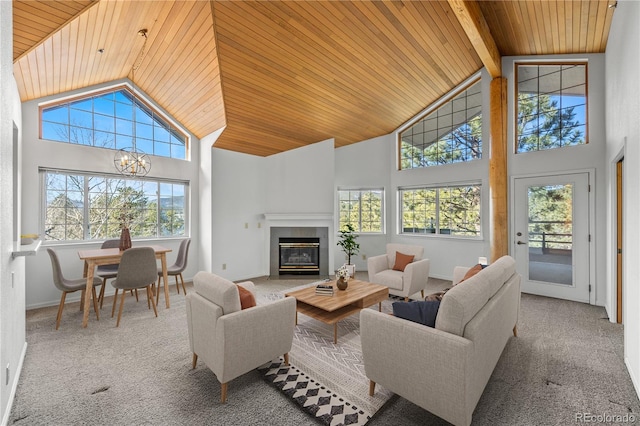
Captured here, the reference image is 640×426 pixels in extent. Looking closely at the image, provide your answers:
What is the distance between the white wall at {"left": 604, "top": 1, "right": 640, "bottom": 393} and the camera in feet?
7.33

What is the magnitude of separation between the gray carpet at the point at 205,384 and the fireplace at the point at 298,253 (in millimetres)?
2835

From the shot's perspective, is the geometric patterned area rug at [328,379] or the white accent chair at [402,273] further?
the white accent chair at [402,273]

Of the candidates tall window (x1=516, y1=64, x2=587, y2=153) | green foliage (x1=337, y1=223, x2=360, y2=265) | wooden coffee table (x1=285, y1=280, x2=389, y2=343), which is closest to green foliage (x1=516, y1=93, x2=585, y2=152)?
tall window (x1=516, y1=64, x2=587, y2=153)

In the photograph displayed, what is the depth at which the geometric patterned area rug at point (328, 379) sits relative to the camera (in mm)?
1879

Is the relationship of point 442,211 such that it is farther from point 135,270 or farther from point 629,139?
point 135,270

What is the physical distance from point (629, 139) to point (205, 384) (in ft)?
13.7

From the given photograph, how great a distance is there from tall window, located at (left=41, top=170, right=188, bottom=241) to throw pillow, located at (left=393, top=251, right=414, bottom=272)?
395 centimetres

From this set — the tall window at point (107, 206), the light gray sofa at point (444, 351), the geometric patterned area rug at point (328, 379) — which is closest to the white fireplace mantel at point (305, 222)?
the tall window at point (107, 206)

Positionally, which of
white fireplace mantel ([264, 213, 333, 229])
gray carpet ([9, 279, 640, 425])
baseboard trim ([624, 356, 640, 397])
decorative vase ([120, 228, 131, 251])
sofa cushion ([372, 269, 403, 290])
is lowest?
gray carpet ([9, 279, 640, 425])

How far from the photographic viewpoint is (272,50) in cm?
334

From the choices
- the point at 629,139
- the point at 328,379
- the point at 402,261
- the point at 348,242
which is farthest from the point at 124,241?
the point at 629,139

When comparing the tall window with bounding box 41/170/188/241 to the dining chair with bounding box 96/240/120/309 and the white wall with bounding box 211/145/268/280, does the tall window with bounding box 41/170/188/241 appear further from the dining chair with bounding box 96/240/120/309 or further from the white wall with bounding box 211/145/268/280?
the white wall with bounding box 211/145/268/280

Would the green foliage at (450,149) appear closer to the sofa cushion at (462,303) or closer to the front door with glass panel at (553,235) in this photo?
the front door with glass panel at (553,235)

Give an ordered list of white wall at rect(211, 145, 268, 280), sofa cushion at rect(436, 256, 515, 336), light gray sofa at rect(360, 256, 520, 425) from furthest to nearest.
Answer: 1. white wall at rect(211, 145, 268, 280)
2. sofa cushion at rect(436, 256, 515, 336)
3. light gray sofa at rect(360, 256, 520, 425)
